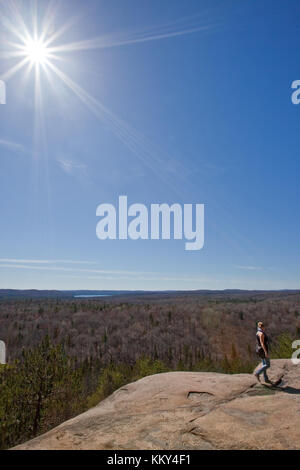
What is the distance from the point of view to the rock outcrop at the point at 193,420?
484 cm

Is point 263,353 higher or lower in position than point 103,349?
higher

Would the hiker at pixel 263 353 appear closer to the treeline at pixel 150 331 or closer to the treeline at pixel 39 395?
the treeline at pixel 39 395

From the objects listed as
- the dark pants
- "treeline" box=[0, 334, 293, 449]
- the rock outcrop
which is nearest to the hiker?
the dark pants

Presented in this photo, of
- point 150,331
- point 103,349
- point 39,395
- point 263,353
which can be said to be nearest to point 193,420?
point 263,353

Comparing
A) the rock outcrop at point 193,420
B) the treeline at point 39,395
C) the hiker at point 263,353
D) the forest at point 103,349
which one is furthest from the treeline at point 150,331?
the rock outcrop at point 193,420

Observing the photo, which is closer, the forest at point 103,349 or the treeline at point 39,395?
the treeline at point 39,395

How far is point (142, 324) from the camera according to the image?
46625mm

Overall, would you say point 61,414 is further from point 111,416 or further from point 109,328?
point 109,328

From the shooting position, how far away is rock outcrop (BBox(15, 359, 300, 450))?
15.9 feet

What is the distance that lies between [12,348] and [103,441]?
37.8 metres

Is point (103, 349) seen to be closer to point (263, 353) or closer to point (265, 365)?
point (263, 353)

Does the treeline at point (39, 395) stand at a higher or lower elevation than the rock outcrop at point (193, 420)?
lower

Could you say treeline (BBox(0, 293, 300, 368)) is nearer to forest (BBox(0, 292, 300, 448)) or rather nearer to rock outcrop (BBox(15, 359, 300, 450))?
forest (BBox(0, 292, 300, 448))

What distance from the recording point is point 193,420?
5.79m
